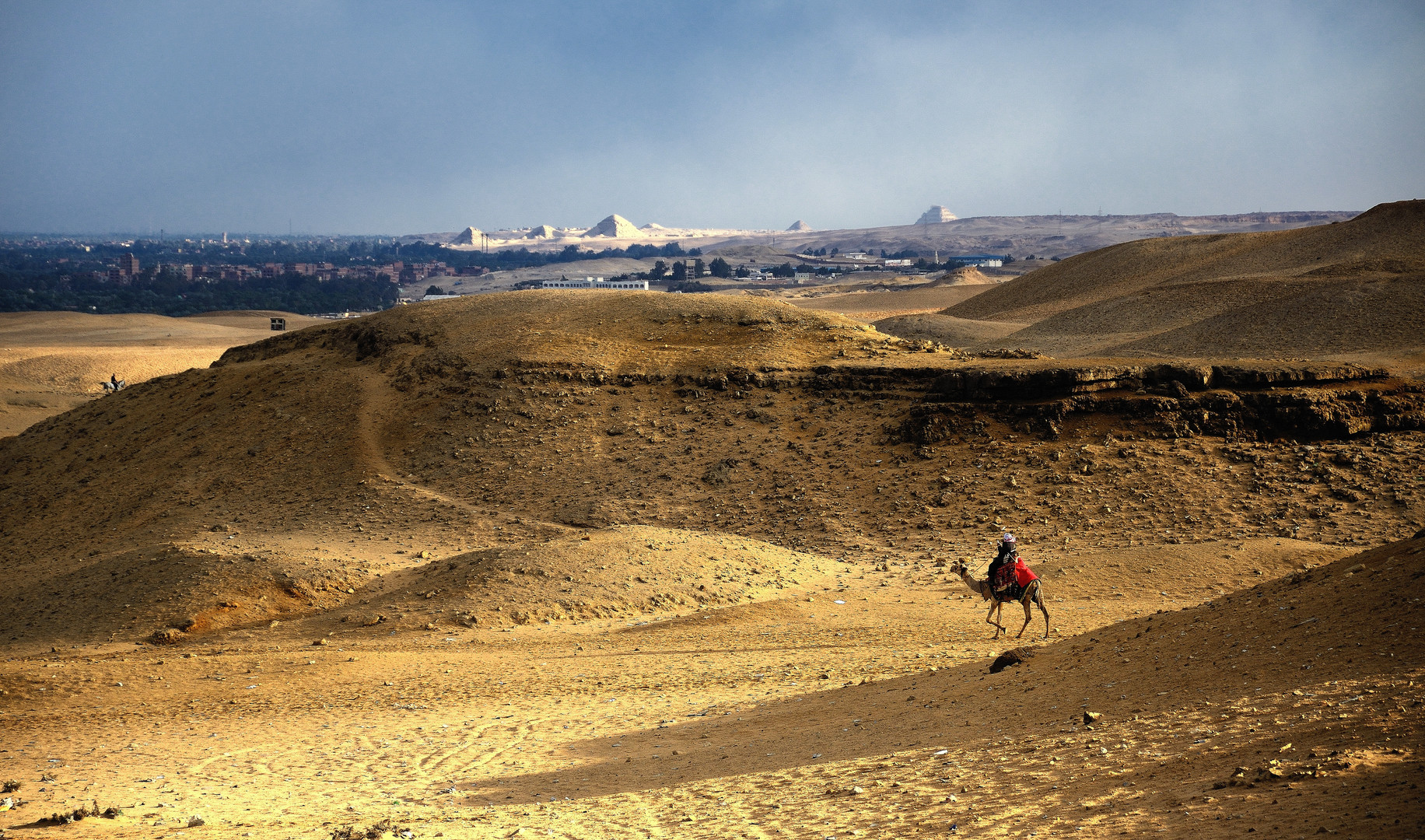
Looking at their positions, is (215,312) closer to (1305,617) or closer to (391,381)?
(391,381)

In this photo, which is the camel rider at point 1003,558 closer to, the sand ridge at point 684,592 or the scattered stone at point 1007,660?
the sand ridge at point 684,592

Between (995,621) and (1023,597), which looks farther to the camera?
(995,621)

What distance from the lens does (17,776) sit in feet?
31.0

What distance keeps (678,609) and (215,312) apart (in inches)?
3791

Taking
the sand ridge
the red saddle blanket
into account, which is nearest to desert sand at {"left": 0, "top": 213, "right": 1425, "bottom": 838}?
the sand ridge

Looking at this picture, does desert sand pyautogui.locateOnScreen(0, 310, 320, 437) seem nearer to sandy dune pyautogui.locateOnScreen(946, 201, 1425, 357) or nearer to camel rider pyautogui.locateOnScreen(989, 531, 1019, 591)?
camel rider pyautogui.locateOnScreen(989, 531, 1019, 591)

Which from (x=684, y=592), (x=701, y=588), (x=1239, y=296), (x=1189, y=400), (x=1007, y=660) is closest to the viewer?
(x=1007, y=660)

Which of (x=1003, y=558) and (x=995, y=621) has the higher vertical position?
(x=1003, y=558)

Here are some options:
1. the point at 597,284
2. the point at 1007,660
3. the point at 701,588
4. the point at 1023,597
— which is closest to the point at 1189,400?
the point at 1023,597

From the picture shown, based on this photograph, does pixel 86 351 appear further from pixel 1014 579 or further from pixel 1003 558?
pixel 1014 579

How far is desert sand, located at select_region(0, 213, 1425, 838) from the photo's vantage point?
7.78m

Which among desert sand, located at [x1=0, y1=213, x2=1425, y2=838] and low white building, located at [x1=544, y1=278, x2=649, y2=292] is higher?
low white building, located at [x1=544, y1=278, x2=649, y2=292]

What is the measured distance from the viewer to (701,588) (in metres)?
16.7

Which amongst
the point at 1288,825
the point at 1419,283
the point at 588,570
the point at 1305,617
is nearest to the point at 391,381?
the point at 588,570
